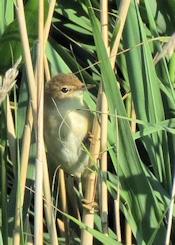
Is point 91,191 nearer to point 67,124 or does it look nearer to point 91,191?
point 91,191

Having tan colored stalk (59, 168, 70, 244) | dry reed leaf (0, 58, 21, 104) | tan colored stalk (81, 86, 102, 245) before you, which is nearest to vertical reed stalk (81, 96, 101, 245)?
tan colored stalk (81, 86, 102, 245)

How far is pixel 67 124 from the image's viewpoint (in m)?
1.90

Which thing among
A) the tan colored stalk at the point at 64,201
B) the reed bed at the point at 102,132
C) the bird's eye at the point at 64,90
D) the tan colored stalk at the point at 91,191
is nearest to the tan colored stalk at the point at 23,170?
the reed bed at the point at 102,132

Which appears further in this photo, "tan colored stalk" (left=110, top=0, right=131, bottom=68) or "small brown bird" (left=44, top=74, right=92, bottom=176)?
"small brown bird" (left=44, top=74, right=92, bottom=176)

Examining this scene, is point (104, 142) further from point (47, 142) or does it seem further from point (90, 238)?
point (47, 142)

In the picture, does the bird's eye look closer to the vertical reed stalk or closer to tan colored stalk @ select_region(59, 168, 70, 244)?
tan colored stalk @ select_region(59, 168, 70, 244)

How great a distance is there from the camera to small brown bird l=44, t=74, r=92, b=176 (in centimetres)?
194

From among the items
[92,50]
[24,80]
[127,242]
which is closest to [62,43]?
[92,50]

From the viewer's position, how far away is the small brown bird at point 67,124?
1.94 meters

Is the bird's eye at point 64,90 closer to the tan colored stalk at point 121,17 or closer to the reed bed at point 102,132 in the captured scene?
the reed bed at point 102,132

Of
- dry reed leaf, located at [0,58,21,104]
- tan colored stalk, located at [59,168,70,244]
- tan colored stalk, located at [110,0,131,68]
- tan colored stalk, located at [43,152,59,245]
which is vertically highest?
tan colored stalk, located at [110,0,131,68]

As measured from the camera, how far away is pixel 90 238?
1533 millimetres

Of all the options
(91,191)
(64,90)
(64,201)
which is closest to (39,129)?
(91,191)

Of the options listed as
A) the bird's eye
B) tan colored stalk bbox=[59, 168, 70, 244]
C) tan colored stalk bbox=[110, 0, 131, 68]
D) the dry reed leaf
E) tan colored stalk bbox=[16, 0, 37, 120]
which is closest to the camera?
the dry reed leaf
